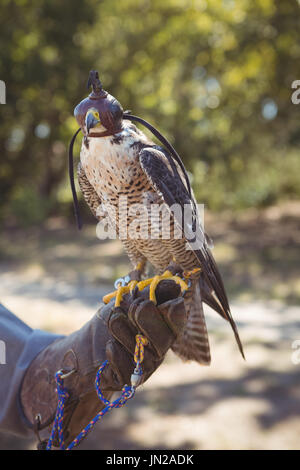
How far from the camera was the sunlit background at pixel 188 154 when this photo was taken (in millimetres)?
3361

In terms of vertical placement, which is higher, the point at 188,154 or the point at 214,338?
the point at 188,154

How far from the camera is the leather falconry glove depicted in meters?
1.48

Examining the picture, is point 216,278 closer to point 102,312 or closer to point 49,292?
point 102,312

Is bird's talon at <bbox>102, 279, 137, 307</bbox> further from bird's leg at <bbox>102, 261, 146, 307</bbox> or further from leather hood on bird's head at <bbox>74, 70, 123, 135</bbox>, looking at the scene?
leather hood on bird's head at <bbox>74, 70, 123, 135</bbox>

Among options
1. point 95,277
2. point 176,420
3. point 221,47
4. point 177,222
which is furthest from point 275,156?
point 177,222

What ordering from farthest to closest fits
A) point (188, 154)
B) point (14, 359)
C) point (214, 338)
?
point (188, 154) → point (214, 338) → point (14, 359)

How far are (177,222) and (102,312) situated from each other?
48 centimetres

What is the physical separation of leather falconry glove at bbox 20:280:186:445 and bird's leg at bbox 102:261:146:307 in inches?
1.2

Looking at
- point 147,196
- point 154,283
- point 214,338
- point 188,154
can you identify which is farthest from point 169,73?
point 154,283

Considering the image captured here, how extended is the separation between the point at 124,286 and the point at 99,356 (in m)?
0.29

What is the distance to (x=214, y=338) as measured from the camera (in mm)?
4832

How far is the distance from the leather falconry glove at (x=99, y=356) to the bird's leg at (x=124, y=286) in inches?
1.2

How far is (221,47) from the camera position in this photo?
824cm

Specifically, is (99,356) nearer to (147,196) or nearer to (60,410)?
(60,410)
